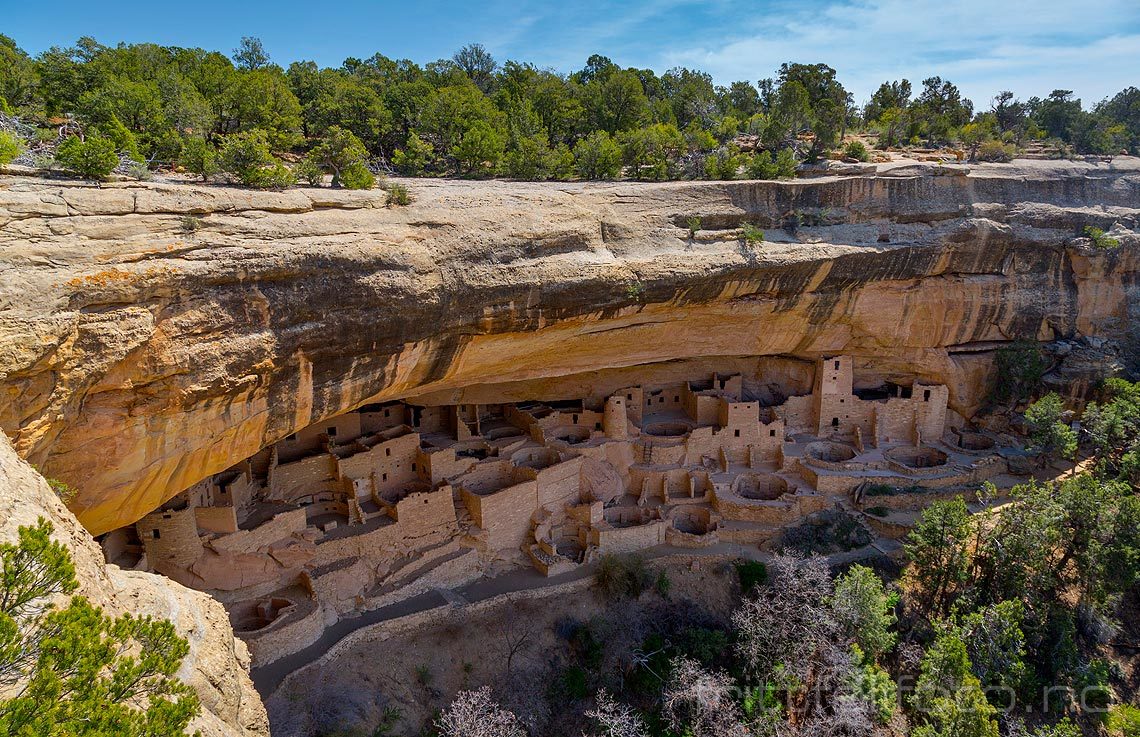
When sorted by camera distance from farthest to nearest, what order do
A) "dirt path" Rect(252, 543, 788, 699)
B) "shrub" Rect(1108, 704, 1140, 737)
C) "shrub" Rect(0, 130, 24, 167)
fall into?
1. "shrub" Rect(1108, 704, 1140, 737)
2. "dirt path" Rect(252, 543, 788, 699)
3. "shrub" Rect(0, 130, 24, 167)

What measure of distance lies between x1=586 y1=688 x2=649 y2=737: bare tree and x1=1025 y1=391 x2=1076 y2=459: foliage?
14.3 metres

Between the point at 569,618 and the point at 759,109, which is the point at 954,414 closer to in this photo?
the point at 569,618

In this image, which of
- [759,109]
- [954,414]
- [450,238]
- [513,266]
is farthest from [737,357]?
[759,109]

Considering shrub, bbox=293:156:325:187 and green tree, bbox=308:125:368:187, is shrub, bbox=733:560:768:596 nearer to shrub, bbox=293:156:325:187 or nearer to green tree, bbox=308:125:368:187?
green tree, bbox=308:125:368:187

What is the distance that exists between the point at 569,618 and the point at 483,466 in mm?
4349

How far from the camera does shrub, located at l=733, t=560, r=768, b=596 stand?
16719 millimetres

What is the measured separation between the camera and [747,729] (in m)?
13.4

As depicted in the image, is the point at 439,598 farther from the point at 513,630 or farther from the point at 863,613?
the point at 863,613

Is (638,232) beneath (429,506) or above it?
above

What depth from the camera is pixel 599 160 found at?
19.3 meters

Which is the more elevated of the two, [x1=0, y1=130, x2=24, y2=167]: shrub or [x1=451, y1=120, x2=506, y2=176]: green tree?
[x1=451, y1=120, x2=506, y2=176]: green tree

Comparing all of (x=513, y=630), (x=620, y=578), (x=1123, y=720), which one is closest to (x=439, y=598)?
(x=513, y=630)

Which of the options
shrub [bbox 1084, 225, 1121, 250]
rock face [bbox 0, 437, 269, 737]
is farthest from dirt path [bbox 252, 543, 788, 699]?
shrub [bbox 1084, 225, 1121, 250]

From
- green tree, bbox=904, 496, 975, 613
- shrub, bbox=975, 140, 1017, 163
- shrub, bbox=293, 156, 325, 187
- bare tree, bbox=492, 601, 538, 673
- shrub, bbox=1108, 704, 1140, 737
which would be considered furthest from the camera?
shrub, bbox=975, 140, 1017, 163
